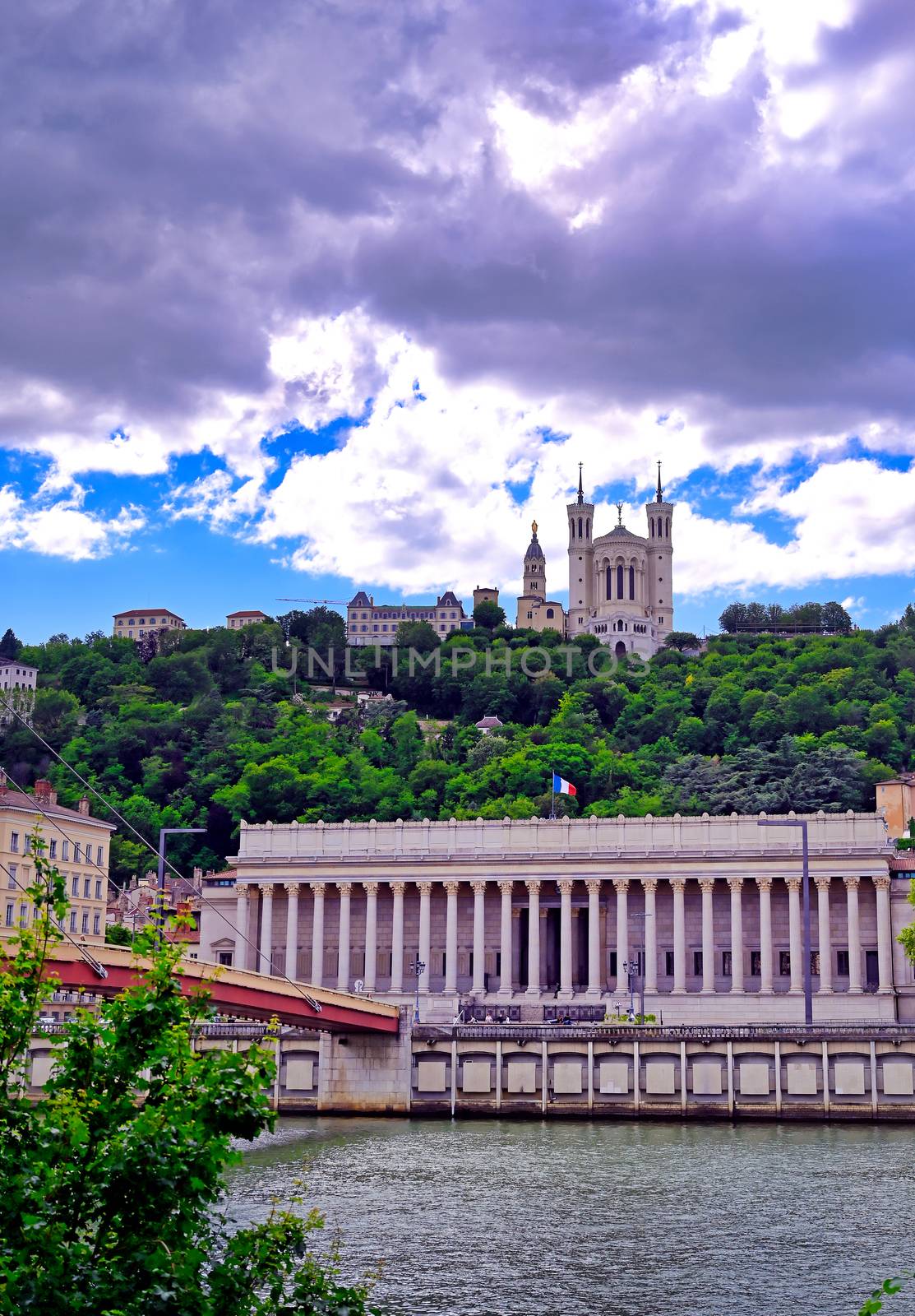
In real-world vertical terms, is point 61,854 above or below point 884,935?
above

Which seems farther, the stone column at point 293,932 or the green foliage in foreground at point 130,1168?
the stone column at point 293,932

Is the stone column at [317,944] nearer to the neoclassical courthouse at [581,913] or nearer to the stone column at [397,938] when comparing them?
the neoclassical courthouse at [581,913]

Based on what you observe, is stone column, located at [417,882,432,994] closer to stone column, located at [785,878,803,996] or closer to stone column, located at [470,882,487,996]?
stone column, located at [470,882,487,996]

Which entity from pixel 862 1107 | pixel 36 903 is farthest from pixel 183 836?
pixel 36 903

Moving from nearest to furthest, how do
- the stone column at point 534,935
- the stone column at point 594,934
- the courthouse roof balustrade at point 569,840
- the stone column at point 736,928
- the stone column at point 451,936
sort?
the courthouse roof balustrade at point 569,840
the stone column at point 736,928
the stone column at point 594,934
the stone column at point 534,935
the stone column at point 451,936

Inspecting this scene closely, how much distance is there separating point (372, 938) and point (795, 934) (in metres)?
31.1

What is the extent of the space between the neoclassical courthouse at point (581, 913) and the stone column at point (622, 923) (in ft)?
0.39

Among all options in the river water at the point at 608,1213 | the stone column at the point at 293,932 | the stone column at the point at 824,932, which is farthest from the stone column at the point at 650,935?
the river water at the point at 608,1213

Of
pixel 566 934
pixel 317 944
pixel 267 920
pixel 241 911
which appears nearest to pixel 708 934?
pixel 566 934

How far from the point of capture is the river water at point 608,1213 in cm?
→ 4406

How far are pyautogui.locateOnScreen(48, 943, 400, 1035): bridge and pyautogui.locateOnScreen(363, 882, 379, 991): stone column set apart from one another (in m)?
43.5

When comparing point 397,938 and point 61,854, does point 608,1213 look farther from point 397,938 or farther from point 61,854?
point 397,938

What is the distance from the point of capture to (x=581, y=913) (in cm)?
13388

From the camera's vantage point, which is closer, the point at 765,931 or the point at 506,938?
the point at 765,931
